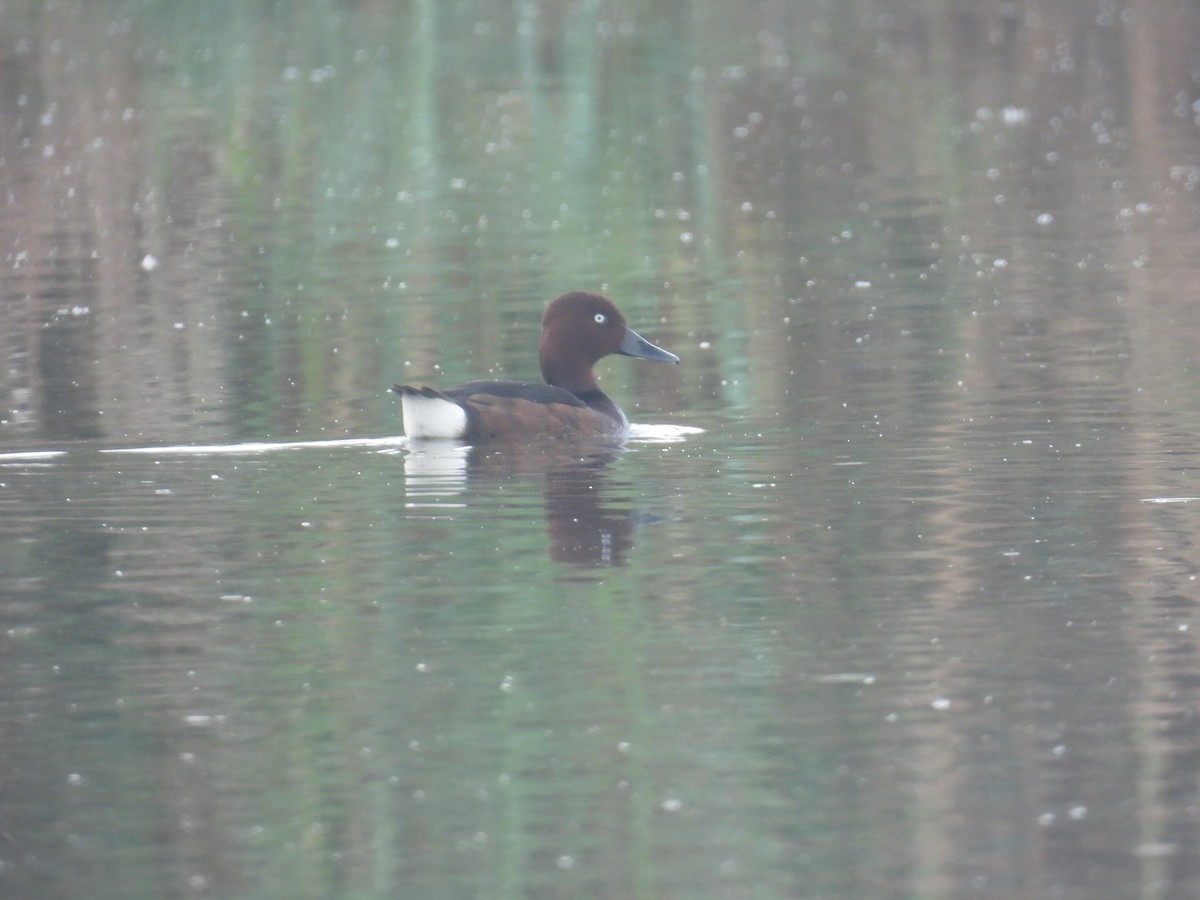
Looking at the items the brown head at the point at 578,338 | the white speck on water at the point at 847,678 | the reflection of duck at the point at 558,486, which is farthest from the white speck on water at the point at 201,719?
the brown head at the point at 578,338

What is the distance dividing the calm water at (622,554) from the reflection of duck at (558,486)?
0.05m

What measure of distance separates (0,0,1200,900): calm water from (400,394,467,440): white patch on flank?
117 millimetres

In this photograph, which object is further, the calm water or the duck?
the duck

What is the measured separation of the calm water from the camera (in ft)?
19.0

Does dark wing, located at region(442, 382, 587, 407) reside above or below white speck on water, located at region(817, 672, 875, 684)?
above

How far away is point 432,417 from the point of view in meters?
11.3

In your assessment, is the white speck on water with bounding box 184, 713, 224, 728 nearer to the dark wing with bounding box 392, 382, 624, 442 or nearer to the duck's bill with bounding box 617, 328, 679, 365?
the dark wing with bounding box 392, 382, 624, 442

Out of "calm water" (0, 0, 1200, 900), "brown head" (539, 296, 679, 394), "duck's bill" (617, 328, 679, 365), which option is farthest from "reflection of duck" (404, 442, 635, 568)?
"duck's bill" (617, 328, 679, 365)

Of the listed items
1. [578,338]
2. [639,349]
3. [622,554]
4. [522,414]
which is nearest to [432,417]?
[522,414]

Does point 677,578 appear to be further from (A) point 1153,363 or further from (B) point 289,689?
(A) point 1153,363

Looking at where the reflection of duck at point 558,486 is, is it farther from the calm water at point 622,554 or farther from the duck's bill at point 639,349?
the duck's bill at point 639,349

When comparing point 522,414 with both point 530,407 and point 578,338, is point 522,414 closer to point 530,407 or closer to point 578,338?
point 530,407

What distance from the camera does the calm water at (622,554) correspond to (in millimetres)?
5801

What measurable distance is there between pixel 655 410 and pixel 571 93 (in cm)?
2354
